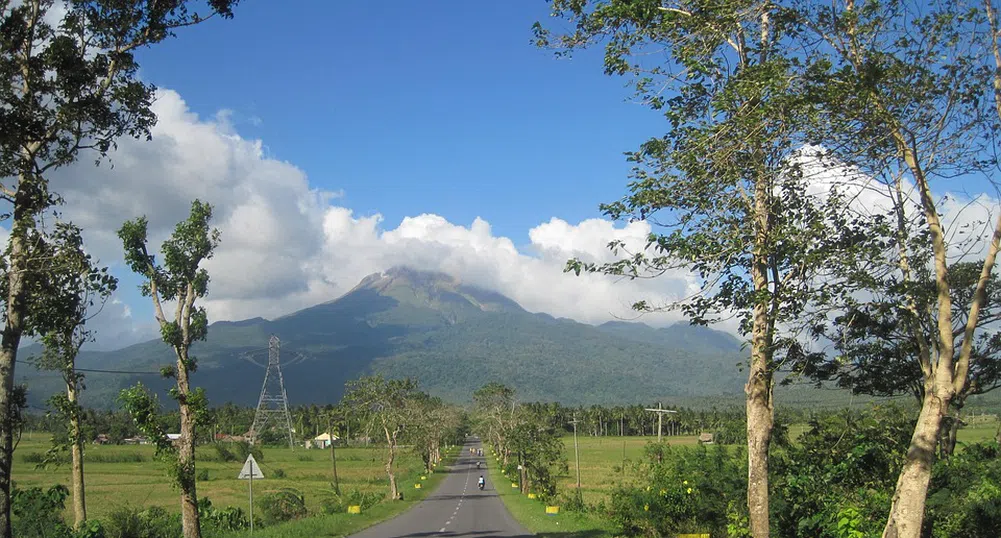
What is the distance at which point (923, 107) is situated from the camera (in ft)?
24.8

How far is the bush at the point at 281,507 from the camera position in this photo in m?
31.5

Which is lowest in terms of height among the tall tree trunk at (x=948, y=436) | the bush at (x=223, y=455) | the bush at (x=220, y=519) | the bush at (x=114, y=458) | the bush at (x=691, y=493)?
the bush at (x=223, y=455)

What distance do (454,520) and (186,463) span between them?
1402cm

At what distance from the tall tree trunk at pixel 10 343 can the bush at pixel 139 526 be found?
1540 cm

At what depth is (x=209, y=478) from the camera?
66188mm

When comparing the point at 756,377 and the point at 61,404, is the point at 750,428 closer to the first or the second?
the point at 756,377

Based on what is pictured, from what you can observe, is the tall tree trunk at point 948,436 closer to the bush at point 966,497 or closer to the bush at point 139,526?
the bush at point 966,497

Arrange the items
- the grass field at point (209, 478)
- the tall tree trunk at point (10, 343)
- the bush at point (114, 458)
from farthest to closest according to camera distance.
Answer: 1. the bush at point (114, 458)
2. the grass field at point (209, 478)
3. the tall tree trunk at point (10, 343)

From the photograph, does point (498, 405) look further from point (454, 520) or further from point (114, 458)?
point (114, 458)

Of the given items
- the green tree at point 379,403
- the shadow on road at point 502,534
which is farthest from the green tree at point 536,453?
the shadow on road at point 502,534

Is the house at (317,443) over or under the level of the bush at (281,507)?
under

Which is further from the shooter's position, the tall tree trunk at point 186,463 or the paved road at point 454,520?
the paved road at point 454,520

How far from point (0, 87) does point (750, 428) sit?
913 cm

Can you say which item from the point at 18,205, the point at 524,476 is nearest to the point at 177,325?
the point at 18,205
